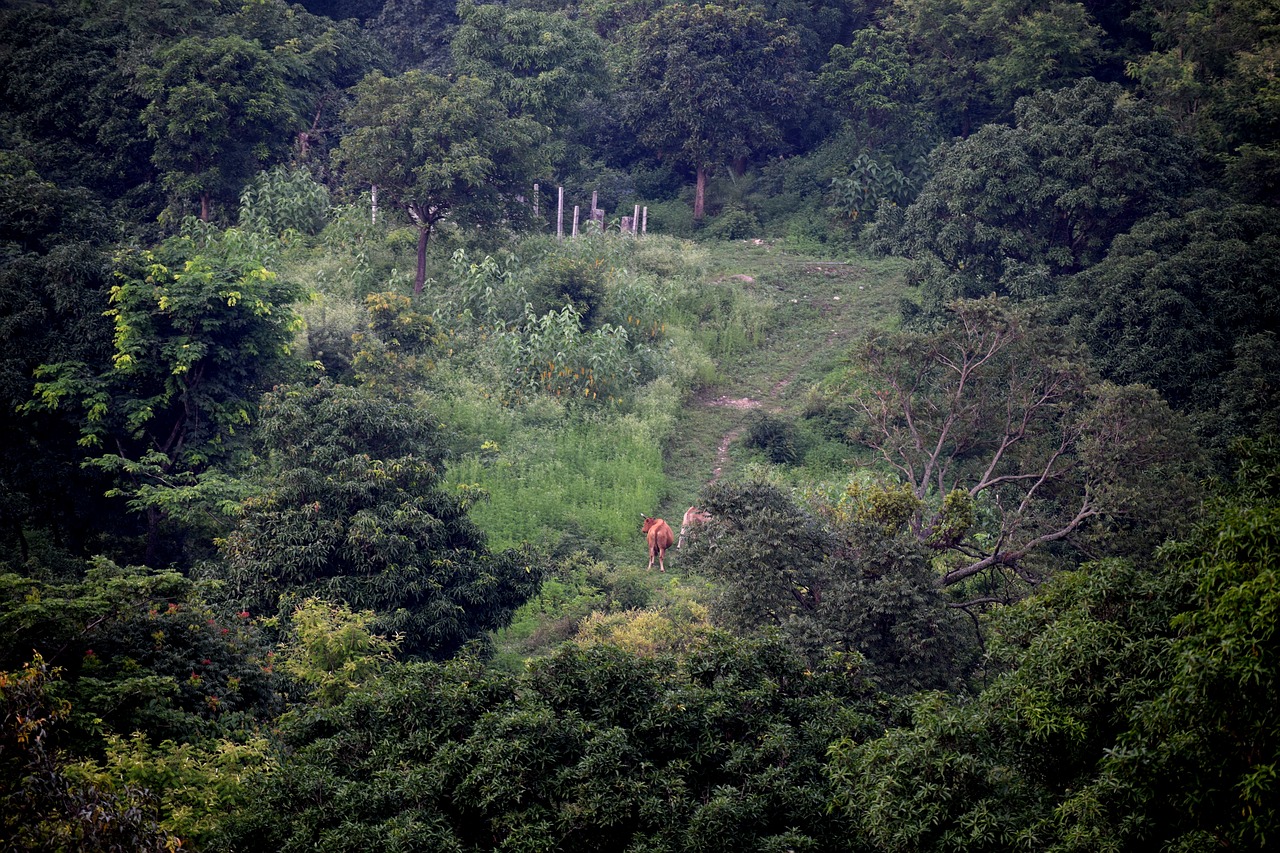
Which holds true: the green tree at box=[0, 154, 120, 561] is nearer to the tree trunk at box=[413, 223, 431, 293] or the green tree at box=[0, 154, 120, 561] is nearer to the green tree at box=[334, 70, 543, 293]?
the green tree at box=[334, 70, 543, 293]

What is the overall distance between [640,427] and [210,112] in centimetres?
1270

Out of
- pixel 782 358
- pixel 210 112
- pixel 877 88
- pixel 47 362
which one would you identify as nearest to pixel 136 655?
pixel 47 362

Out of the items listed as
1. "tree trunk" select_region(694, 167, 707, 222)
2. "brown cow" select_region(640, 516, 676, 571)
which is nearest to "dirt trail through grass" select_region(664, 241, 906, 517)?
"brown cow" select_region(640, 516, 676, 571)

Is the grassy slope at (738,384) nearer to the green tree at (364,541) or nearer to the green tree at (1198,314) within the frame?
the green tree at (364,541)

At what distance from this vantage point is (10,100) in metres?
24.5

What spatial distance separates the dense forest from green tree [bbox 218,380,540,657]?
0.20 ft

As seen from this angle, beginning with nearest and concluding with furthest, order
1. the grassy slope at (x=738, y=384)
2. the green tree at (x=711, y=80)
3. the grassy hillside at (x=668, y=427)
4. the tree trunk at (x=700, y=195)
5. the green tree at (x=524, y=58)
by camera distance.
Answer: the grassy slope at (x=738, y=384) < the grassy hillside at (x=668, y=427) < the green tree at (x=524, y=58) < the green tree at (x=711, y=80) < the tree trunk at (x=700, y=195)

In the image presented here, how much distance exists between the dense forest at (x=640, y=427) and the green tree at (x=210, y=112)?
128mm

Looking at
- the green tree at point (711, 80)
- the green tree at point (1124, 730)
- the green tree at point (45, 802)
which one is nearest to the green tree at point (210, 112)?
the green tree at point (711, 80)

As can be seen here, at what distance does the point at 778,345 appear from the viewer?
79.7ft

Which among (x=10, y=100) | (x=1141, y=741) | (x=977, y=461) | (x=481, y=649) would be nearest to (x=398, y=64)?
(x=10, y=100)

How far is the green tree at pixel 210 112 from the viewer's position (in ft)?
78.3

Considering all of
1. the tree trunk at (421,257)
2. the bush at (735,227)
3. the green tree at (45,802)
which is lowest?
the green tree at (45,802)

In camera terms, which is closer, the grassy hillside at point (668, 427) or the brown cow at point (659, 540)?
the grassy hillside at point (668, 427)
